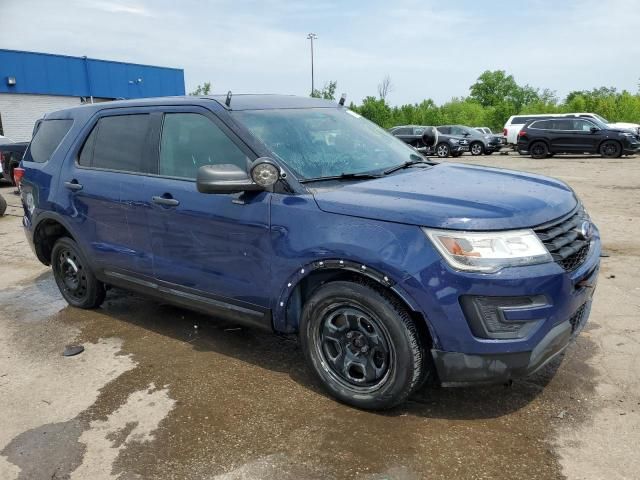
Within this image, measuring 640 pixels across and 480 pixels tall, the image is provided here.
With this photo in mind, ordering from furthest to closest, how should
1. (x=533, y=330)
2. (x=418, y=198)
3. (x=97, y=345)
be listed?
(x=97, y=345) → (x=418, y=198) → (x=533, y=330)

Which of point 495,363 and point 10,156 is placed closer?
point 495,363

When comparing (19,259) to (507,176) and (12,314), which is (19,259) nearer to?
(12,314)

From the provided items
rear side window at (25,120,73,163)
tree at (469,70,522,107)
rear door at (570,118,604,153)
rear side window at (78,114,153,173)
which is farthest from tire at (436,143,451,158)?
tree at (469,70,522,107)

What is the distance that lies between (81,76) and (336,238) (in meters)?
32.7

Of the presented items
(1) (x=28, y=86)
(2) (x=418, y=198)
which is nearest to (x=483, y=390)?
(2) (x=418, y=198)

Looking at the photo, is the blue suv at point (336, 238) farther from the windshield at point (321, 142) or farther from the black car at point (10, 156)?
the black car at point (10, 156)

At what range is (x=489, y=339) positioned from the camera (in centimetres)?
271

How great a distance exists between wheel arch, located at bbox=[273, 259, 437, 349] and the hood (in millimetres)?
288

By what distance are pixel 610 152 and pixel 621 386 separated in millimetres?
21090

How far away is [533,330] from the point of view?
2.71m

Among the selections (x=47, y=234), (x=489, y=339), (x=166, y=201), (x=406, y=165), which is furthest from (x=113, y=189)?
(x=489, y=339)

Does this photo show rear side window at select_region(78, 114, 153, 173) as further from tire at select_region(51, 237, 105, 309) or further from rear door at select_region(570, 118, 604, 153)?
rear door at select_region(570, 118, 604, 153)

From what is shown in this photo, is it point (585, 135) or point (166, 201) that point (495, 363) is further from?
point (585, 135)

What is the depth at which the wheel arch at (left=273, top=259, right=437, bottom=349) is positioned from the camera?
2822 mm
